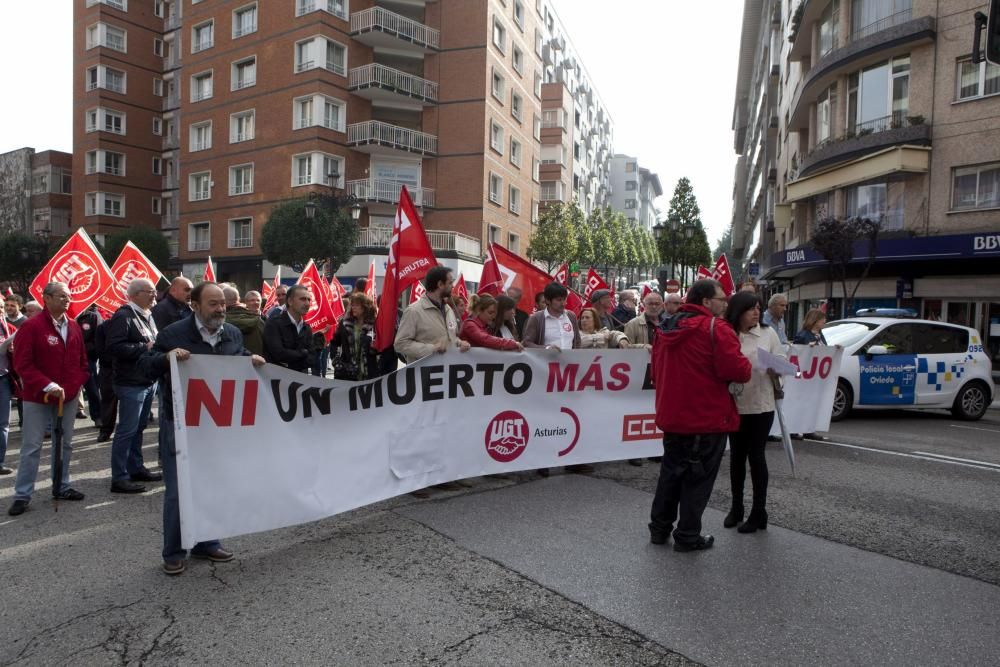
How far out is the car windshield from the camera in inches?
429

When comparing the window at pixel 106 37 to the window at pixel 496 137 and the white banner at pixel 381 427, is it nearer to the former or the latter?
the window at pixel 496 137

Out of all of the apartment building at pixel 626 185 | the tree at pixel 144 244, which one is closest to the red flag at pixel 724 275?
the tree at pixel 144 244

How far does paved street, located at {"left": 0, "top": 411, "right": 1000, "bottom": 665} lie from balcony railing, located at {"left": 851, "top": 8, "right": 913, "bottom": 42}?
22337mm

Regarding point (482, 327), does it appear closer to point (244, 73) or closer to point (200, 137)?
point (244, 73)

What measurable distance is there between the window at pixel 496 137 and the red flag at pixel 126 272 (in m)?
30.3

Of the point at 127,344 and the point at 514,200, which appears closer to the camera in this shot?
the point at 127,344

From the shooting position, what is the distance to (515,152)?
43.7 metres

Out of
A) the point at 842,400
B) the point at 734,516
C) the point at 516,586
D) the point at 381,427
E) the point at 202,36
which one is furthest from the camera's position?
the point at 202,36

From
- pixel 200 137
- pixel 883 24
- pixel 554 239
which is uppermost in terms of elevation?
pixel 883 24

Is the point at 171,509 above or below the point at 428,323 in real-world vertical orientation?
below

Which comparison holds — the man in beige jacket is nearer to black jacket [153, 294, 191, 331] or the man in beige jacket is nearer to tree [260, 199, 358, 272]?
black jacket [153, 294, 191, 331]

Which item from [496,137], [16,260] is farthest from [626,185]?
[16,260]

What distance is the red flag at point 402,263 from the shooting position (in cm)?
695

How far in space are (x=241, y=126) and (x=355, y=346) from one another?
3440 centimetres
